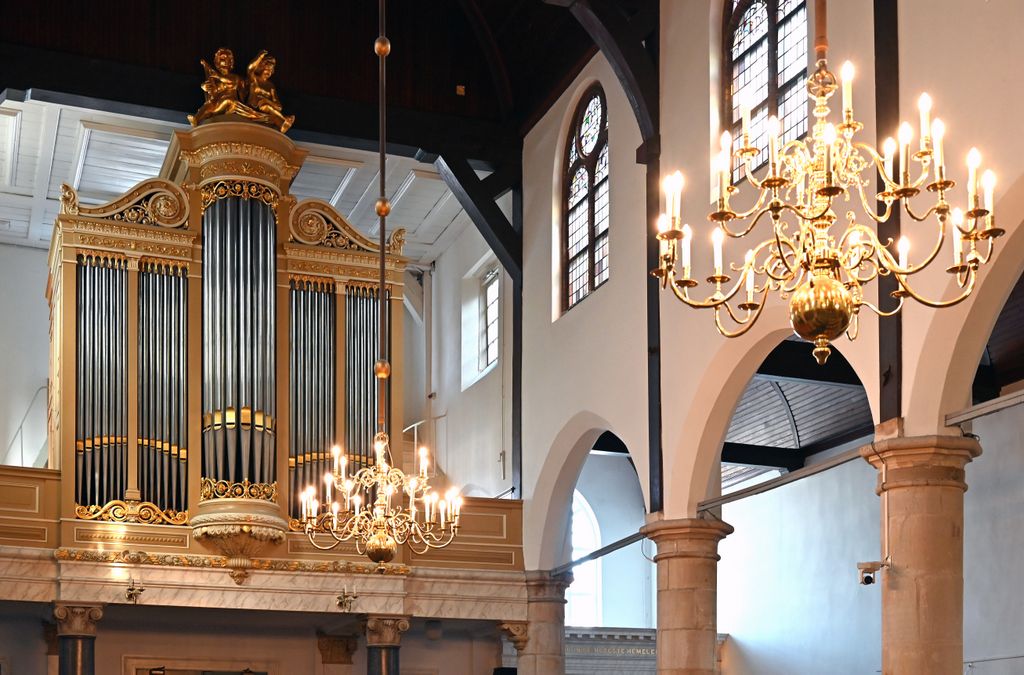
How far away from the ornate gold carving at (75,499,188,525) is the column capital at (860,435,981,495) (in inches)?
325

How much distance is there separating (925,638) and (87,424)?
9.23 metres

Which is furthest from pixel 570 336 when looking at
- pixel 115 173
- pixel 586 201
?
pixel 115 173

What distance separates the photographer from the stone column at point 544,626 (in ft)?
56.8

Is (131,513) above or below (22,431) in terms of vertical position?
below

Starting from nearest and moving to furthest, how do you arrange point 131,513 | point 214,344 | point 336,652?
point 131,513, point 214,344, point 336,652

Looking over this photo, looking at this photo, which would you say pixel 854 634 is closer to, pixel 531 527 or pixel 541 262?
pixel 531 527

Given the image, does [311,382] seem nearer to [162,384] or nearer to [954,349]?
[162,384]

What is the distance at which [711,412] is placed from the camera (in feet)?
45.2

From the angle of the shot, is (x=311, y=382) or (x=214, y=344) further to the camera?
(x=311, y=382)

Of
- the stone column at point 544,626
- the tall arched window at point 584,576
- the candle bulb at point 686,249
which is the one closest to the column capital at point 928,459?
the candle bulb at point 686,249

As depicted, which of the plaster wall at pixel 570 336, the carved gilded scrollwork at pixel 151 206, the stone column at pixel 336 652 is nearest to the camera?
the plaster wall at pixel 570 336

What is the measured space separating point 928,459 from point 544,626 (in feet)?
25.5

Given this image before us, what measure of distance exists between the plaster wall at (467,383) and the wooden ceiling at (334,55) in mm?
2577

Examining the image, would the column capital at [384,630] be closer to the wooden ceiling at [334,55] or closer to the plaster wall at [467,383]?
the plaster wall at [467,383]
